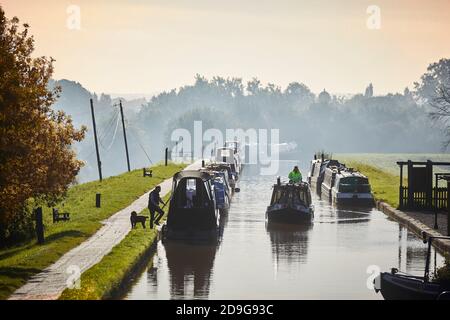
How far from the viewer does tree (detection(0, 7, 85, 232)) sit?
31.1m

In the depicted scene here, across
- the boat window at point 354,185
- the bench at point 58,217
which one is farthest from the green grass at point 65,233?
the boat window at point 354,185

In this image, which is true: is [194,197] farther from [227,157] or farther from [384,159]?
[384,159]

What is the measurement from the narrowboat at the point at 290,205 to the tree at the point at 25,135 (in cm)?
970

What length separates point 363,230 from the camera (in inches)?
1793

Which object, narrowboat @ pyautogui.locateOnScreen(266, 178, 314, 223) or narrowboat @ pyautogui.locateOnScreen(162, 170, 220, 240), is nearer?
narrowboat @ pyautogui.locateOnScreen(162, 170, 220, 240)

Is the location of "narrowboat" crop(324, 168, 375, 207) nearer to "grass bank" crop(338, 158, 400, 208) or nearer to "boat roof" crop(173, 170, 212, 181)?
"grass bank" crop(338, 158, 400, 208)

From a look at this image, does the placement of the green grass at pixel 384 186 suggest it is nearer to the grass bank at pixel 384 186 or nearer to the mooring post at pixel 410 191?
the grass bank at pixel 384 186

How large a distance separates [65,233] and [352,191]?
24020 mm

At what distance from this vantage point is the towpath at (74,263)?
25062mm

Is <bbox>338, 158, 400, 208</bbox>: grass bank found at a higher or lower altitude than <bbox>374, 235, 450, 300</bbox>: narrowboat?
lower

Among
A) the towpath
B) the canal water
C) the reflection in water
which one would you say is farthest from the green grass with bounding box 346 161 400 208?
the towpath

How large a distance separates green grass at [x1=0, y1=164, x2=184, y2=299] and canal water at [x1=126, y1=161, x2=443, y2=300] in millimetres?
2991

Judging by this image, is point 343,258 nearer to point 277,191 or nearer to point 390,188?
point 277,191
